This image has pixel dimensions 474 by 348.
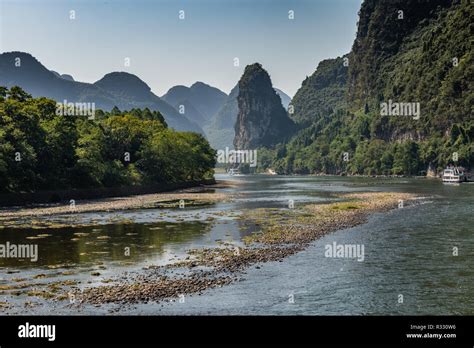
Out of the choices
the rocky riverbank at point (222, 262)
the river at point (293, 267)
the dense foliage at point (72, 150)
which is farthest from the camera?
the dense foliage at point (72, 150)

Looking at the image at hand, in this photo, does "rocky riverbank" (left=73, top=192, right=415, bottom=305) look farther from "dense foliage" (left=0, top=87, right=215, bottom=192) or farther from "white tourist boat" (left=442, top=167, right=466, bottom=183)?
"white tourist boat" (left=442, top=167, right=466, bottom=183)

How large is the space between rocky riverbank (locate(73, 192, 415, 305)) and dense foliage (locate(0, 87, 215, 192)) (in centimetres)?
4237

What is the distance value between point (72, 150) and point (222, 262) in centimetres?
7363

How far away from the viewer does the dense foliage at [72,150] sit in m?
91.2

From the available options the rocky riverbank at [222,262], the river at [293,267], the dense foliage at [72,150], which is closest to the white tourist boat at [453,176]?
the dense foliage at [72,150]

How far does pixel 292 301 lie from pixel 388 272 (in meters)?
10.7

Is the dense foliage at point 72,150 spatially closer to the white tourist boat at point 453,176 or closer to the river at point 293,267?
the river at point 293,267

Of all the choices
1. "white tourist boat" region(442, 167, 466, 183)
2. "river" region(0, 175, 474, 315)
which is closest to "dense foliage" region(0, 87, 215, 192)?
"river" region(0, 175, 474, 315)

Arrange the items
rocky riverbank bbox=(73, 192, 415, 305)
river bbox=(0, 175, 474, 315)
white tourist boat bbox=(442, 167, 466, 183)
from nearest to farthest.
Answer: river bbox=(0, 175, 474, 315)
rocky riverbank bbox=(73, 192, 415, 305)
white tourist boat bbox=(442, 167, 466, 183)

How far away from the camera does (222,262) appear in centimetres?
4084

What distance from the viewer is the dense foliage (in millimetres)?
91250

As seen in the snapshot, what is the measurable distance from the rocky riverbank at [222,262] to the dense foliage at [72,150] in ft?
139

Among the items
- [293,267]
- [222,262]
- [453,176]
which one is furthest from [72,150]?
[453,176]
